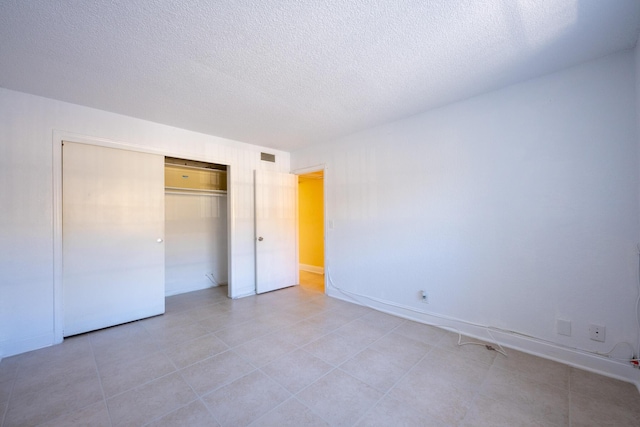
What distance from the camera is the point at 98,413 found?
5.24 ft

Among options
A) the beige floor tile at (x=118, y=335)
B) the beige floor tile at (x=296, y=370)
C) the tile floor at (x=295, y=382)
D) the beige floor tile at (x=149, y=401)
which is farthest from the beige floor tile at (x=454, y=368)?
the beige floor tile at (x=118, y=335)

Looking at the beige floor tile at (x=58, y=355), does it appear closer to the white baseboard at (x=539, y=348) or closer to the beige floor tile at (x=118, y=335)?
the beige floor tile at (x=118, y=335)

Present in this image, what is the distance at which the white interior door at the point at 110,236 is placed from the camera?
105 inches

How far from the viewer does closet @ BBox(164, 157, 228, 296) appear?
13.3 ft

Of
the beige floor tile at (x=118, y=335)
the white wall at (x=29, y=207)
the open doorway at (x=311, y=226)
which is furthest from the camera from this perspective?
the open doorway at (x=311, y=226)

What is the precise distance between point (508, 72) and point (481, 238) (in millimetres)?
1526

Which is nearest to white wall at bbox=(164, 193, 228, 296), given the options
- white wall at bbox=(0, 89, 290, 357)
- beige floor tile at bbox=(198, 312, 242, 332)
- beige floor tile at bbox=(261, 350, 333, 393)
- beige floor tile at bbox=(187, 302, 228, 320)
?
beige floor tile at bbox=(187, 302, 228, 320)

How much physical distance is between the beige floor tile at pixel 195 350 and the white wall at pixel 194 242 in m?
1.93

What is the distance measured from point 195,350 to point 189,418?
88cm

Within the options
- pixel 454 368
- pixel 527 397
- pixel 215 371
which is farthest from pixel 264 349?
pixel 527 397

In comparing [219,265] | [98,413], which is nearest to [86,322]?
[98,413]

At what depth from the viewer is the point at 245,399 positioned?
171cm

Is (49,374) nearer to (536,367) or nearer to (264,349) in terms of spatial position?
(264,349)

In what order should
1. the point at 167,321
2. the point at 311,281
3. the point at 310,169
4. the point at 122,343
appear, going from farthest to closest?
the point at 311,281 → the point at 310,169 → the point at 167,321 → the point at 122,343
